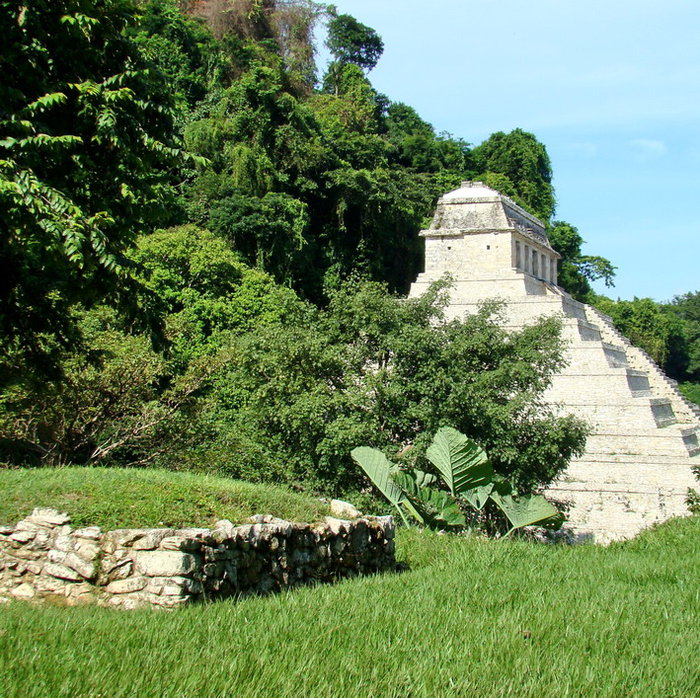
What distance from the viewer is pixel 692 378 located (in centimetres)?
5472

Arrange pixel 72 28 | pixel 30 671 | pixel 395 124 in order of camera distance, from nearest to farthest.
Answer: pixel 30 671
pixel 72 28
pixel 395 124

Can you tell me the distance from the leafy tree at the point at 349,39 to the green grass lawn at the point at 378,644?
4579 cm

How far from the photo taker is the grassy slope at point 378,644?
3.86 m

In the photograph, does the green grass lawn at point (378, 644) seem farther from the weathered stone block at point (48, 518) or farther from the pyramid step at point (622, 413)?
the pyramid step at point (622, 413)

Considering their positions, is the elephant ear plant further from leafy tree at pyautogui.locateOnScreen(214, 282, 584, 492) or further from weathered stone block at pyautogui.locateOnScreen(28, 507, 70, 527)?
weathered stone block at pyautogui.locateOnScreen(28, 507, 70, 527)

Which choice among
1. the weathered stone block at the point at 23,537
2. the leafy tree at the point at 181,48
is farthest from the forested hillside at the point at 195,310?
the weathered stone block at the point at 23,537

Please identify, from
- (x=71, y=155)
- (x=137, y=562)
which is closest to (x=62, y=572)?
(x=137, y=562)

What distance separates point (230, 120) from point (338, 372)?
1839 cm

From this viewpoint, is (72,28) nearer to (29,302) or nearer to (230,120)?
(29,302)

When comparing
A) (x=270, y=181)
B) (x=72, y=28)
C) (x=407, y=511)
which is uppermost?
(x=270, y=181)

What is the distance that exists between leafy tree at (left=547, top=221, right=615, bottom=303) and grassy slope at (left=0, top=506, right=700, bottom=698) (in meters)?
37.8

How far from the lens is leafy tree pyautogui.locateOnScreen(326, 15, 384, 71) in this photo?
48.4 metres

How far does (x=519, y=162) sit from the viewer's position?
151 ft

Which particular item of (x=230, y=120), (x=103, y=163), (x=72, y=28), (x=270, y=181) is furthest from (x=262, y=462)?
(x=230, y=120)
